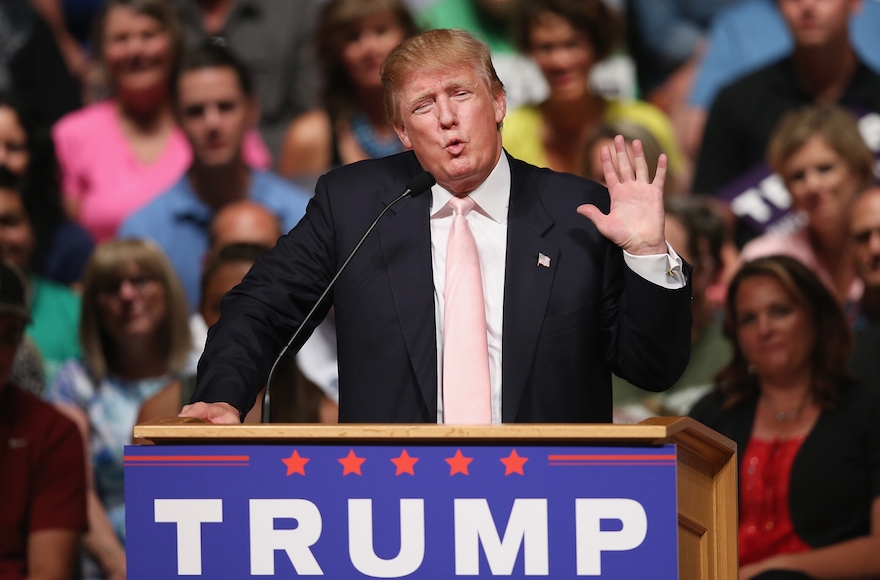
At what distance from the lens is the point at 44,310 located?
426cm

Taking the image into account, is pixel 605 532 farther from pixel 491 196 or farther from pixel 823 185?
pixel 823 185

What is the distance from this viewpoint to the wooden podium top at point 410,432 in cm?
168

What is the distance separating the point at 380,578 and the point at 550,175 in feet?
2.76

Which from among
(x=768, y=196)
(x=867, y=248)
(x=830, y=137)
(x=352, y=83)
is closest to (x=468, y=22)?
(x=352, y=83)

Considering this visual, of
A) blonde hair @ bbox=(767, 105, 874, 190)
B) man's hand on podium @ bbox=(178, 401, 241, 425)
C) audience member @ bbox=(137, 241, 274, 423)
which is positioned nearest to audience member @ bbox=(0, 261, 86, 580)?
audience member @ bbox=(137, 241, 274, 423)

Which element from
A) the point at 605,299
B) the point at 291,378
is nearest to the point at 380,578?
the point at 605,299

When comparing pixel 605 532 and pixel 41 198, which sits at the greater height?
pixel 41 198

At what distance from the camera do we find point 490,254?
83.8 inches

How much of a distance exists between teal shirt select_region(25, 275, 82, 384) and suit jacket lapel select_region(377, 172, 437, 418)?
7.61 ft

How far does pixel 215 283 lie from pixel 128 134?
3.66 ft

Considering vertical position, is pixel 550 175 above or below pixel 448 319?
above

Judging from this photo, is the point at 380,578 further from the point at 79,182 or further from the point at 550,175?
the point at 79,182

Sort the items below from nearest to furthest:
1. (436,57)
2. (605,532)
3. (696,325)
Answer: (605,532), (436,57), (696,325)

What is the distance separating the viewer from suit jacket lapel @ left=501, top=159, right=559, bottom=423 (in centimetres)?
203
